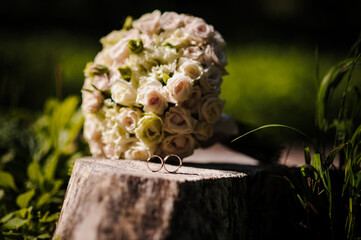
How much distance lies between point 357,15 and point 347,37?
237cm

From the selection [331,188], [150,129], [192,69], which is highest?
[192,69]

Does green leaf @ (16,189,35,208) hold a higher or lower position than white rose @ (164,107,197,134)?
lower

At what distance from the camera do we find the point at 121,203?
1.24 meters

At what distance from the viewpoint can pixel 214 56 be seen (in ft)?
5.66

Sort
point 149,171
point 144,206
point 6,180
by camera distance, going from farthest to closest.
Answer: point 6,180 < point 149,171 < point 144,206

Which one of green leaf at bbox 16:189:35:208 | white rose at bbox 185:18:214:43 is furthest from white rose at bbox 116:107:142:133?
green leaf at bbox 16:189:35:208

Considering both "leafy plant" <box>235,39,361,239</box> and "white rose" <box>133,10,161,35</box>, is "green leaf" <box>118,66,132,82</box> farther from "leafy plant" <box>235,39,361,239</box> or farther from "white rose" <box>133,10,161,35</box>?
"leafy plant" <box>235,39,361,239</box>

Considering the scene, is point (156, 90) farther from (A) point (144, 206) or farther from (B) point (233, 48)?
(B) point (233, 48)

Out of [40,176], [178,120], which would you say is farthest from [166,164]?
[40,176]

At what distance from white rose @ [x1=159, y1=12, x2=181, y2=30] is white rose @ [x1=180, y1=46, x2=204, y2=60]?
0.16 metres

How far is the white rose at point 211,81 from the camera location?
1664 mm

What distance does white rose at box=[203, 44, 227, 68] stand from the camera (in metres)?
1.72

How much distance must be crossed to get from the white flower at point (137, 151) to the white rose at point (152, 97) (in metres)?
0.18

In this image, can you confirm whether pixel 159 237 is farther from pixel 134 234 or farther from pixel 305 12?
pixel 305 12
